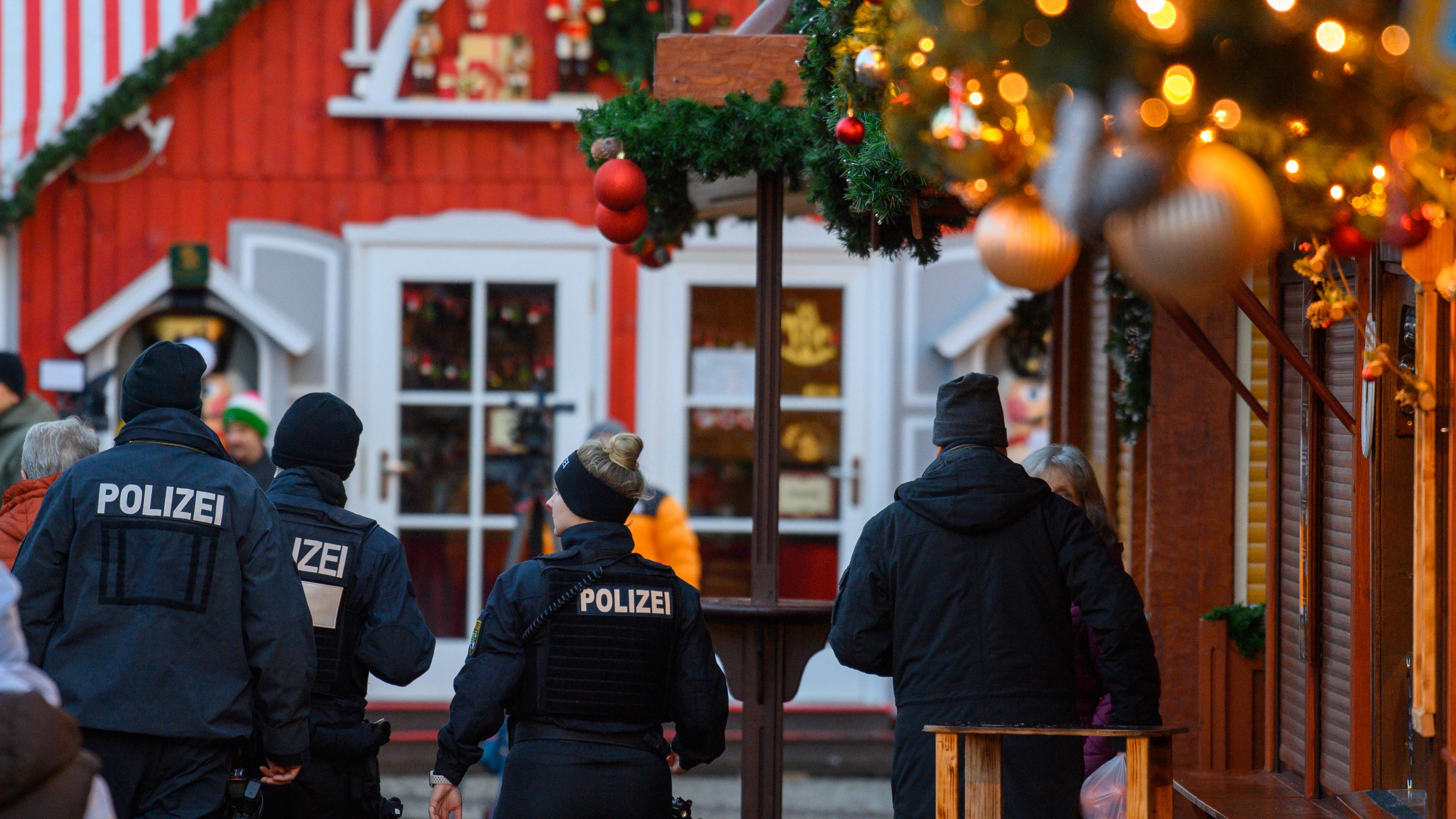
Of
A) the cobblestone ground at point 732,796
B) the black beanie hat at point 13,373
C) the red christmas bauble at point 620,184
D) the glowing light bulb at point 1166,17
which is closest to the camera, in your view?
the glowing light bulb at point 1166,17

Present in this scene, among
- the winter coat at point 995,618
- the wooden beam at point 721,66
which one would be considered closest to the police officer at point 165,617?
the winter coat at point 995,618

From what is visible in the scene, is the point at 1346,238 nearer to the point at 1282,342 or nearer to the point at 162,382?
the point at 1282,342

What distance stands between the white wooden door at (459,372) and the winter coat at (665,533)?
1966mm

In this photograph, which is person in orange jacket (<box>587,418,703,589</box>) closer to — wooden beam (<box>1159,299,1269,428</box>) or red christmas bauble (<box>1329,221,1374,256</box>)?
wooden beam (<box>1159,299,1269,428</box>)

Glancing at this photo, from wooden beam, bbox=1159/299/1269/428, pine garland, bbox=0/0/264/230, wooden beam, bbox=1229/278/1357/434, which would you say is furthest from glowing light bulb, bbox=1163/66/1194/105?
pine garland, bbox=0/0/264/230

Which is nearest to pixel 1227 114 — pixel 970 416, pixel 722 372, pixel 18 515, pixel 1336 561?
pixel 970 416

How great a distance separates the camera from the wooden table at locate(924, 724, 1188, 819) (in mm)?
3330

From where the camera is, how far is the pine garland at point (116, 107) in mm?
7973

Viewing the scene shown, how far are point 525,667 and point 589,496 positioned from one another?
0.42 meters

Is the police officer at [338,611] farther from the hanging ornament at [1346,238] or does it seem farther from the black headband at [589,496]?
the hanging ornament at [1346,238]

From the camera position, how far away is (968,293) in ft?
27.2

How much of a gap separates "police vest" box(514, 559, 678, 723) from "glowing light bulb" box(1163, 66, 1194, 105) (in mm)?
1919

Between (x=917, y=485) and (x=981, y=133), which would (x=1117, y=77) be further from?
(x=917, y=485)

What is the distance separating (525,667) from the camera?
3709 millimetres
